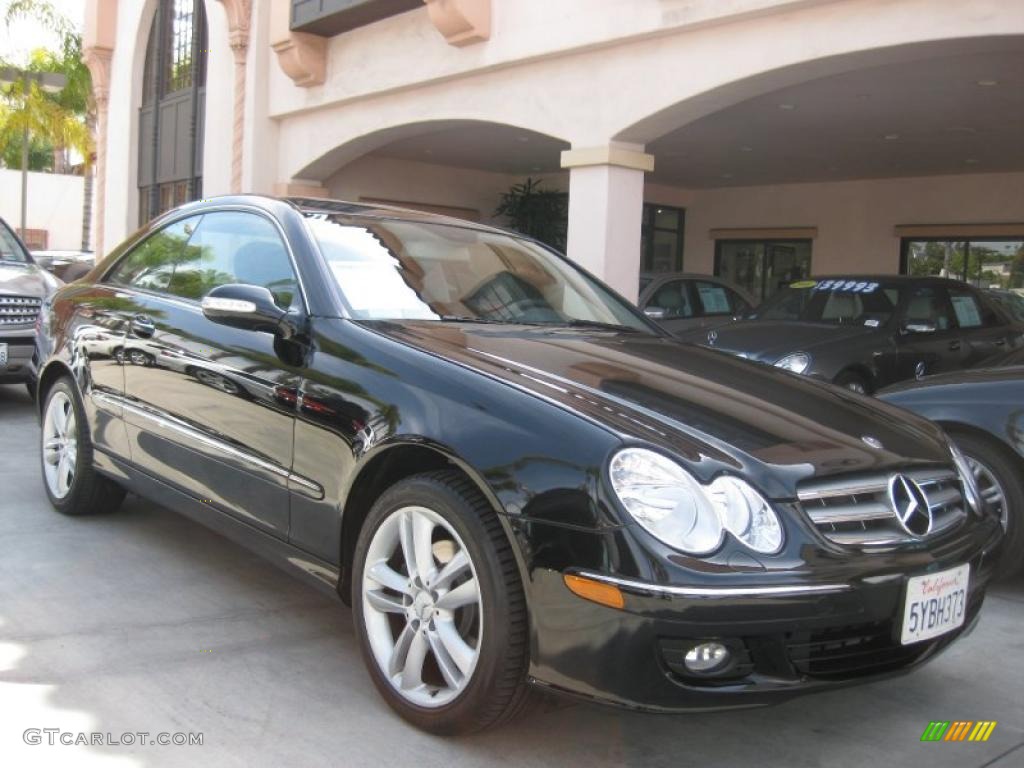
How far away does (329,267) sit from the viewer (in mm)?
3537

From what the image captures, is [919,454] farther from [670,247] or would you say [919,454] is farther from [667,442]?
[670,247]

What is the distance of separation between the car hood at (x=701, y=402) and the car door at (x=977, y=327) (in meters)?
5.56

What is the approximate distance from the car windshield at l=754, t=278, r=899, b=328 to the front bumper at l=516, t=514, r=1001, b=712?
19.9 ft

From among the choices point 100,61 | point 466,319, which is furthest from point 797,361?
point 100,61

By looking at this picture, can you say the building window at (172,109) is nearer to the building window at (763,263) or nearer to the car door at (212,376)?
the building window at (763,263)

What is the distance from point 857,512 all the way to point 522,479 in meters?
0.87

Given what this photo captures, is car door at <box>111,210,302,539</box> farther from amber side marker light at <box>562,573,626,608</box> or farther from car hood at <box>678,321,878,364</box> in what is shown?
car hood at <box>678,321,878,364</box>

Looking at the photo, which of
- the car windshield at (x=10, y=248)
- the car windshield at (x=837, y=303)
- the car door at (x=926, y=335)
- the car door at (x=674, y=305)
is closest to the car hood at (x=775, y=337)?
the car windshield at (x=837, y=303)

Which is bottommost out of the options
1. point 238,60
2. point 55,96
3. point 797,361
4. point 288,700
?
point 288,700

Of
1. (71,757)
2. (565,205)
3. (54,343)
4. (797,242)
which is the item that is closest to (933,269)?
(797,242)

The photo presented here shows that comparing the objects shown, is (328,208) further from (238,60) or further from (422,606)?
(238,60)

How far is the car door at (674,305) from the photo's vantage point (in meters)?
9.95

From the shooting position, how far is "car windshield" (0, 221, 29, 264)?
9250 mm

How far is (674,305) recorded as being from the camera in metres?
10.3
